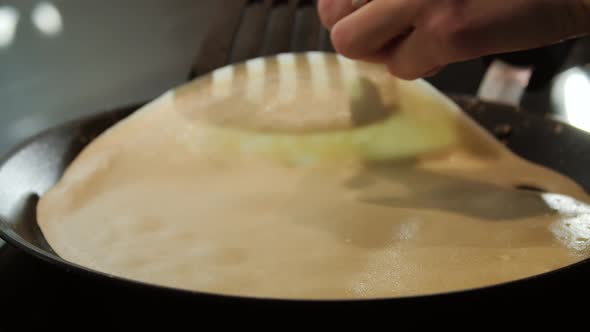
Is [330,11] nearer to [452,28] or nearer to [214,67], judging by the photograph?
[452,28]

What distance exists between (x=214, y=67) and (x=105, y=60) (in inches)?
7.8

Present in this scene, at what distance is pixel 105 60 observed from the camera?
94cm

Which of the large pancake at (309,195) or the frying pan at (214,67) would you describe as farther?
the large pancake at (309,195)

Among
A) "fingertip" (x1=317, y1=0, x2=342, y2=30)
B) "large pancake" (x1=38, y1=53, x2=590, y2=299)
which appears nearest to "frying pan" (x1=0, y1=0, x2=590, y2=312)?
"large pancake" (x1=38, y1=53, x2=590, y2=299)

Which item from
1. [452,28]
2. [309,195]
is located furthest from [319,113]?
[452,28]

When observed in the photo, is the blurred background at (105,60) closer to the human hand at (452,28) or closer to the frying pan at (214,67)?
the frying pan at (214,67)

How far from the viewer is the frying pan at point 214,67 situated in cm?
35

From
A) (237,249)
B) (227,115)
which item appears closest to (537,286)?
(237,249)

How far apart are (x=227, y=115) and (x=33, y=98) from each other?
1.12 feet

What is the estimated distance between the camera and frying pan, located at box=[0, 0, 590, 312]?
347 millimetres

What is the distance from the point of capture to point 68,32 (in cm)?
90

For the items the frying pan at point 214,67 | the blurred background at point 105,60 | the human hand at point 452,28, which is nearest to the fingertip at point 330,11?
the human hand at point 452,28

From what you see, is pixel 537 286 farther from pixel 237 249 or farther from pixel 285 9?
pixel 285 9

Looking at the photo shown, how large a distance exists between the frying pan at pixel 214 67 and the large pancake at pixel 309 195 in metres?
0.04
